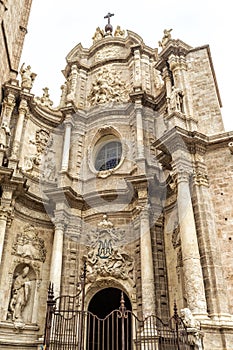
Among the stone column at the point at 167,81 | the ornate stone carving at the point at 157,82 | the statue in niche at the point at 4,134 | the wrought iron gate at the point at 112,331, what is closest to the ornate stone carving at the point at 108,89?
the ornate stone carving at the point at 157,82

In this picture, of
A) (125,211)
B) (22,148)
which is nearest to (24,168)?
(22,148)

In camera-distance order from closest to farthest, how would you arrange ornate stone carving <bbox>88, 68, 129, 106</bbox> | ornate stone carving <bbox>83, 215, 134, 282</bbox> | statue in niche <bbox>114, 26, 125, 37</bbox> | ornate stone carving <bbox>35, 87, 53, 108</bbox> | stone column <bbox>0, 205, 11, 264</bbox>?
1. stone column <bbox>0, 205, 11, 264</bbox>
2. ornate stone carving <bbox>83, 215, 134, 282</bbox>
3. ornate stone carving <bbox>88, 68, 129, 106</bbox>
4. ornate stone carving <bbox>35, 87, 53, 108</bbox>
5. statue in niche <bbox>114, 26, 125, 37</bbox>

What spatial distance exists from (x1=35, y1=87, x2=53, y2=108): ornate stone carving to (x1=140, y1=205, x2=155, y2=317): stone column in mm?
7569

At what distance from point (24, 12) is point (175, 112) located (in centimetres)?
1308

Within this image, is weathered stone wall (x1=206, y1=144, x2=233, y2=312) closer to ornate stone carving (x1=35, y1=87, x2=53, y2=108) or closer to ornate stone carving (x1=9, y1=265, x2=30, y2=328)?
ornate stone carving (x1=9, y1=265, x2=30, y2=328)

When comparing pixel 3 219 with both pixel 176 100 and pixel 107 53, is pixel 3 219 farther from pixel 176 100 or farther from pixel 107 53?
pixel 107 53

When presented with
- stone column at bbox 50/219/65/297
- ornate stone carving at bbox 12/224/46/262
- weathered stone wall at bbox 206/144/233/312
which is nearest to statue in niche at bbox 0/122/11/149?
ornate stone carving at bbox 12/224/46/262

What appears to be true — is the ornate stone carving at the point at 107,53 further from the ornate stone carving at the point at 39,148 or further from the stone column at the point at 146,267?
the stone column at the point at 146,267

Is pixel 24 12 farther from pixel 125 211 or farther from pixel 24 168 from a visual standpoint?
pixel 125 211

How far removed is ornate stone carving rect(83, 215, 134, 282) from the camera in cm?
1181

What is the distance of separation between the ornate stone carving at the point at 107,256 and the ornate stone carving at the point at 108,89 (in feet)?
19.9

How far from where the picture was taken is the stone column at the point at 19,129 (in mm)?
13148

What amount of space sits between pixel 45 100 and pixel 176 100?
7298 mm

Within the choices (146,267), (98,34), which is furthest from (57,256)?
(98,34)
